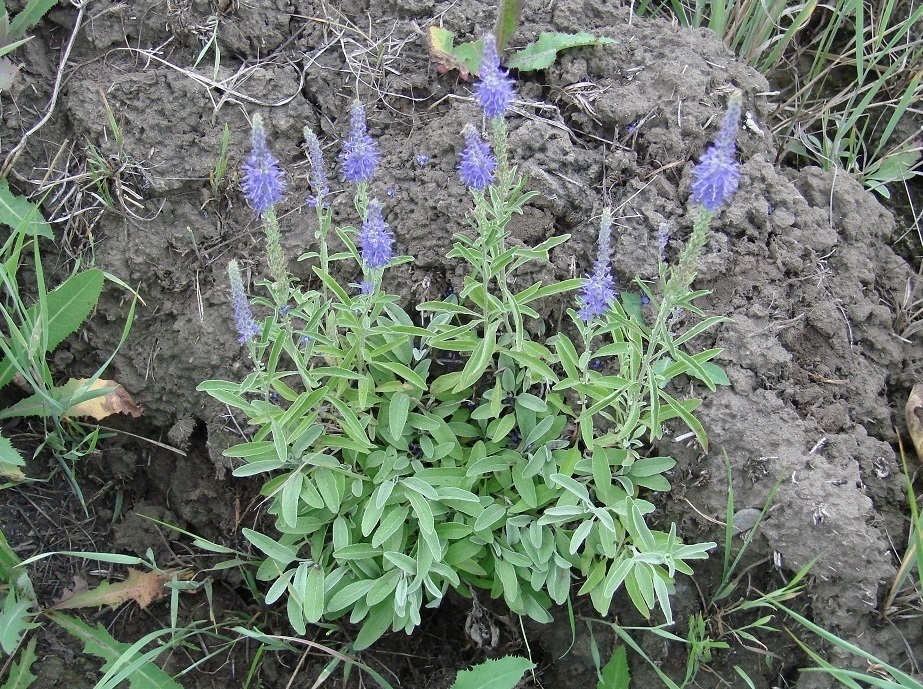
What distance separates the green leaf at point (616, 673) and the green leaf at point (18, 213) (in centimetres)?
309

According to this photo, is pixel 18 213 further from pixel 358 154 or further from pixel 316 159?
pixel 358 154

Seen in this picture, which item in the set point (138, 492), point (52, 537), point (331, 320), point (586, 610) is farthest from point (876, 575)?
point (52, 537)

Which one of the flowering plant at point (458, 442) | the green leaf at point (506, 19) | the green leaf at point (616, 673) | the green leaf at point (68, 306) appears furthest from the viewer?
the green leaf at point (506, 19)

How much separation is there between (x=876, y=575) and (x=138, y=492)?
3.27 m

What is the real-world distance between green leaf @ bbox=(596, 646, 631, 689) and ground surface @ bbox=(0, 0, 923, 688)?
19 centimetres

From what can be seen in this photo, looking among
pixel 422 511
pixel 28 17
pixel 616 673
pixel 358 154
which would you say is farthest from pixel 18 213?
pixel 616 673

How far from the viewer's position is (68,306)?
3.43 m

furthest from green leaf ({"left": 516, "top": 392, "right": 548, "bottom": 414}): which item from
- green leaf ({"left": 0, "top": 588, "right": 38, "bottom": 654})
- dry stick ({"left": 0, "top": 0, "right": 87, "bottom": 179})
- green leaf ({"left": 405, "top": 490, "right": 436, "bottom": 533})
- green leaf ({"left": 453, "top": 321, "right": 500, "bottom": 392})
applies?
dry stick ({"left": 0, "top": 0, "right": 87, "bottom": 179})

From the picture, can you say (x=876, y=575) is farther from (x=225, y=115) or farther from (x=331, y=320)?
(x=225, y=115)

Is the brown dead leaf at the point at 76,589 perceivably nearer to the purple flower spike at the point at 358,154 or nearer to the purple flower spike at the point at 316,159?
the purple flower spike at the point at 316,159

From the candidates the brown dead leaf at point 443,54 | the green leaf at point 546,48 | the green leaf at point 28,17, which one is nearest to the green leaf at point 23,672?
the green leaf at point 28,17

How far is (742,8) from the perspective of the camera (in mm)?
4180

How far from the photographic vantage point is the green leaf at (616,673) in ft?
10.1

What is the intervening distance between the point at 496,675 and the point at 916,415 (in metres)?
2.18
